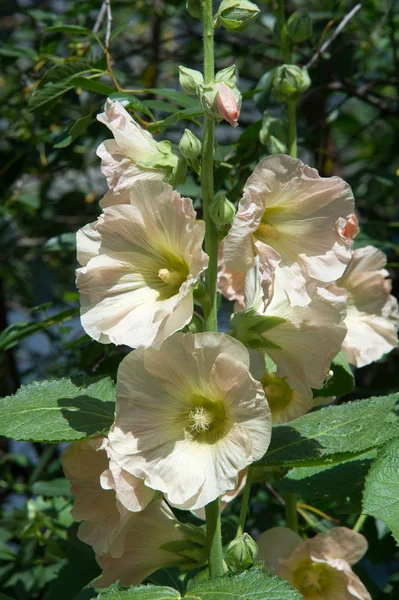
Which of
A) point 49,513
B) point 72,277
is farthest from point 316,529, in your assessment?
point 72,277

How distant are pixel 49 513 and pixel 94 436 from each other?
0.97 metres

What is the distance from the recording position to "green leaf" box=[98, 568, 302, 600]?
3.01 ft

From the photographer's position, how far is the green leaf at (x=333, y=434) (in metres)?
1.04

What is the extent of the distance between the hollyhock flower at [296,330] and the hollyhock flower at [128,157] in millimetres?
186

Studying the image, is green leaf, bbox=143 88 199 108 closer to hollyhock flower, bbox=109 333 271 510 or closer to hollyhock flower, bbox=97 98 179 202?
hollyhock flower, bbox=97 98 179 202

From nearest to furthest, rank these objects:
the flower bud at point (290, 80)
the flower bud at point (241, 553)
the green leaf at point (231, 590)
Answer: the green leaf at point (231, 590), the flower bud at point (241, 553), the flower bud at point (290, 80)

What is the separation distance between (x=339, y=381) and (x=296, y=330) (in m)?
0.27

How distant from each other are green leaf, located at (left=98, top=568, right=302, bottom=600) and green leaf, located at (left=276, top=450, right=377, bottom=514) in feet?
0.80

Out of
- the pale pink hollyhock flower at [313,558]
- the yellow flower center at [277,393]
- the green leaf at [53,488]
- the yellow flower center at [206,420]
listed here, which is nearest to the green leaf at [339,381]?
the yellow flower center at [277,393]

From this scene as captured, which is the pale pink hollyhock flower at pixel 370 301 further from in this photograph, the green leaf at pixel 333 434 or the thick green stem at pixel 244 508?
the thick green stem at pixel 244 508

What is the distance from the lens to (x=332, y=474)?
121cm

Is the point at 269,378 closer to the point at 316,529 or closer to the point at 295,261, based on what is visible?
the point at 295,261

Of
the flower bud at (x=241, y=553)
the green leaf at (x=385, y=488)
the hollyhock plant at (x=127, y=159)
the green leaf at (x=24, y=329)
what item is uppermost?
the hollyhock plant at (x=127, y=159)

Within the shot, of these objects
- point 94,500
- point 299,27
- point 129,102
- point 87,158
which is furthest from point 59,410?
point 87,158
